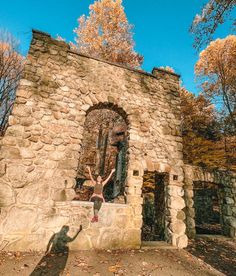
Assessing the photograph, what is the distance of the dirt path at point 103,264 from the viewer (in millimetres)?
3039

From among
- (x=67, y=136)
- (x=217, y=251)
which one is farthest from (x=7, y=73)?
(x=217, y=251)

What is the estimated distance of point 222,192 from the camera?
7.86 meters

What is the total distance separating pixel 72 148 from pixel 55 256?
2.40 m

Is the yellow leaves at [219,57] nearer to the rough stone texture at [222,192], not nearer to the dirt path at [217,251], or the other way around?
the rough stone texture at [222,192]

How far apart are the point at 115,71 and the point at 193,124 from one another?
970 centimetres

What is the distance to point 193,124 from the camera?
527 inches

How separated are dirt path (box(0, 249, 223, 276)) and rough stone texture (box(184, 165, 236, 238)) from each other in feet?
9.62

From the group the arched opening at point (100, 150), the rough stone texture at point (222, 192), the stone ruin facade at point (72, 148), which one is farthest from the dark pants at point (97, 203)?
the arched opening at point (100, 150)

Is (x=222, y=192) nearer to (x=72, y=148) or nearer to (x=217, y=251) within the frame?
(x=217, y=251)

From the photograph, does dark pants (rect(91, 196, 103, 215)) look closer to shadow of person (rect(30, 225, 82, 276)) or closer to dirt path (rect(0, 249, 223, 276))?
shadow of person (rect(30, 225, 82, 276))

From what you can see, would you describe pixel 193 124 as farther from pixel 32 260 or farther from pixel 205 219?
pixel 32 260

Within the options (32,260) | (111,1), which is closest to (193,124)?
(111,1)

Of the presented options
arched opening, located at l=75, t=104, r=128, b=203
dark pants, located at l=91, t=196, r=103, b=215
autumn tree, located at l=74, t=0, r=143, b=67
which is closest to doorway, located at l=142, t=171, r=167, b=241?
dark pants, located at l=91, t=196, r=103, b=215

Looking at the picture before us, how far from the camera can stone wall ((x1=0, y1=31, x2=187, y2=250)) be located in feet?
13.1
